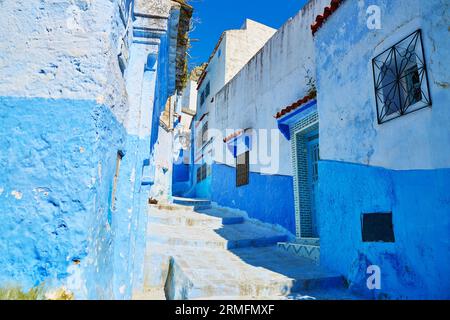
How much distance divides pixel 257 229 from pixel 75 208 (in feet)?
21.0

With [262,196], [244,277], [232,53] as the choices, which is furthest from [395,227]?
[232,53]

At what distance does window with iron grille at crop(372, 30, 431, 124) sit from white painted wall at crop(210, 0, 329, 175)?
285 centimetres

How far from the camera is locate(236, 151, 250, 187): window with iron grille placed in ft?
30.4

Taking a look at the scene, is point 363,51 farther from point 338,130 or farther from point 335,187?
point 335,187

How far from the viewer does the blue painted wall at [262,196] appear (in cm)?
705

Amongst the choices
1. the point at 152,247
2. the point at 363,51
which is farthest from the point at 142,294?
the point at 363,51

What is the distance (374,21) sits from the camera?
4.23 metres

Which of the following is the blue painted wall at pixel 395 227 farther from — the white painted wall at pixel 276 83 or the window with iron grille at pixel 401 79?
the white painted wall at pixel 276 83

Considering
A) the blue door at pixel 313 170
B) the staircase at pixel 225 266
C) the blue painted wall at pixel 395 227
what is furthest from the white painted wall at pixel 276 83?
the blue painted wall at pixel 395 227

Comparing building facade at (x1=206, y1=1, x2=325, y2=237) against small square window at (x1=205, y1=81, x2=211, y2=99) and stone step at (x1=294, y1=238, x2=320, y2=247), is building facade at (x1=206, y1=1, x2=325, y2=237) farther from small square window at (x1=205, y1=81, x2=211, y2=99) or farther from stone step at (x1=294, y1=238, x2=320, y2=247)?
small square window at (x1=205, y1=81, x2=211, y2=99)

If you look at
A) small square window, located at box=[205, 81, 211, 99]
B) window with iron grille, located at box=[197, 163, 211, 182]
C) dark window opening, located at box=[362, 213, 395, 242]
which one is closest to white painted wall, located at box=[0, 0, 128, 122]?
dark window opening, located at box=[362, 213, 395, 242]

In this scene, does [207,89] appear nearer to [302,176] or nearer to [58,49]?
[302,176]

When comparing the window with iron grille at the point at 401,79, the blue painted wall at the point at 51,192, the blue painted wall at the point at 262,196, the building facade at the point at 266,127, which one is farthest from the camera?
the building facade at the point at 266,127

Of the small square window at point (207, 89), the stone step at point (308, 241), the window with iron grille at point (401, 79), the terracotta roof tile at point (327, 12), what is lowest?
the stone step at point (308, 241)
